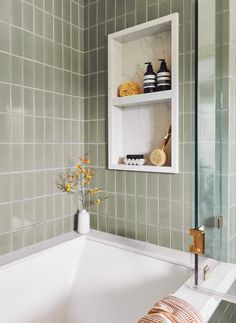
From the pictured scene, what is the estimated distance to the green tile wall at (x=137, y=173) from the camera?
146 cm

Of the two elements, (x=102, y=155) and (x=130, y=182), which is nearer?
(x=130, y=182)

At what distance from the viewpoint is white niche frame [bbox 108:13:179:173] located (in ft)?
4.85

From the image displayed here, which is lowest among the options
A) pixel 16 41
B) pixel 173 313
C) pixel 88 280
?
pixel 88 280

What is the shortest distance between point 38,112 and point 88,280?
105cm

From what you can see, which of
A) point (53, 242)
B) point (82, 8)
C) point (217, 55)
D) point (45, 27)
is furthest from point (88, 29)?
point (53, 242)

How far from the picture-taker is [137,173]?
1670 mm

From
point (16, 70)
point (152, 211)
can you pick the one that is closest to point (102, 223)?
point (152, 211)

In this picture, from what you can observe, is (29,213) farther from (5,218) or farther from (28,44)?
(28,44)

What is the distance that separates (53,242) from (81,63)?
3.99 ft

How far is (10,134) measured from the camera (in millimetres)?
1480

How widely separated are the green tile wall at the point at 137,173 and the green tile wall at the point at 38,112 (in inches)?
3.9

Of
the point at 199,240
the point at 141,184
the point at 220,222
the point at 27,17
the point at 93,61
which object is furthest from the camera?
the point at 93,61

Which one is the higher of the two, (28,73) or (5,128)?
(28,73)

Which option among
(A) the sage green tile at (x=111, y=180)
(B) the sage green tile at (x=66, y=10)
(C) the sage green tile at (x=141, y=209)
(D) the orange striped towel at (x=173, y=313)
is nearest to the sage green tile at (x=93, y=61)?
(B) the sage green tile at (x=66, y=10)
